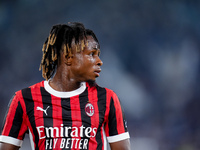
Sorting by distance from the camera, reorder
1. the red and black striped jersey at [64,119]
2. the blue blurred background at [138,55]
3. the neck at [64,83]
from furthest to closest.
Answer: the blue blurred background at [138,55] < the neck at [64,83] < the red and black striped jersey at [64,119]

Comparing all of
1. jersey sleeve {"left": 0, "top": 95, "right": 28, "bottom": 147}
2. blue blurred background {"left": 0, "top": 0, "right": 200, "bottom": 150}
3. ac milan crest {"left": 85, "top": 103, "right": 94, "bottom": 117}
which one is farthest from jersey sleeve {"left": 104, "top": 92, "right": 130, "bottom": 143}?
blue blurred background {"left": 0, "top": 0, "right": 200, "bottom": 150}

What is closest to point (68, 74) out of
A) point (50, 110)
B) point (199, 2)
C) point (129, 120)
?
point (50, 110)

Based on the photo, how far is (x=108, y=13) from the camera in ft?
15.9

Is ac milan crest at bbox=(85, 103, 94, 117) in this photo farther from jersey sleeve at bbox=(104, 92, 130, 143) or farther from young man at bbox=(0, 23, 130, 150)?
jersey sleeve at bbox=(104, 92, 130, 143)

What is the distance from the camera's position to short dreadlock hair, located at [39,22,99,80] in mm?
1606

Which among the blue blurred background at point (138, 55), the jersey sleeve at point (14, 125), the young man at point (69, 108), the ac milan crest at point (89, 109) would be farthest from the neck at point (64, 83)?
the blue blurred background at point (138, 55)

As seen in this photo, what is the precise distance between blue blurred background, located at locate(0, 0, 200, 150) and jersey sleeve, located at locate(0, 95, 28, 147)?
288 cm

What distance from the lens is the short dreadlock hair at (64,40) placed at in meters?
1.61

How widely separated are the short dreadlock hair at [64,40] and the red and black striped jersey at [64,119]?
0.17m

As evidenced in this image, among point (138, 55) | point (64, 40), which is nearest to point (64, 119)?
point (64, 40)

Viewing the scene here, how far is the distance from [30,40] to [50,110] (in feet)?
10.7

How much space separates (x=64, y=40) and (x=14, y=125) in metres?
0.53

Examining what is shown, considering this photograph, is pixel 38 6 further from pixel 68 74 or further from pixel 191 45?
pixel 68 74

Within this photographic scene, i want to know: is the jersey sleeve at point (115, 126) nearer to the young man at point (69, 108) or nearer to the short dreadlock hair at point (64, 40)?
the young man at point (69, 108)
